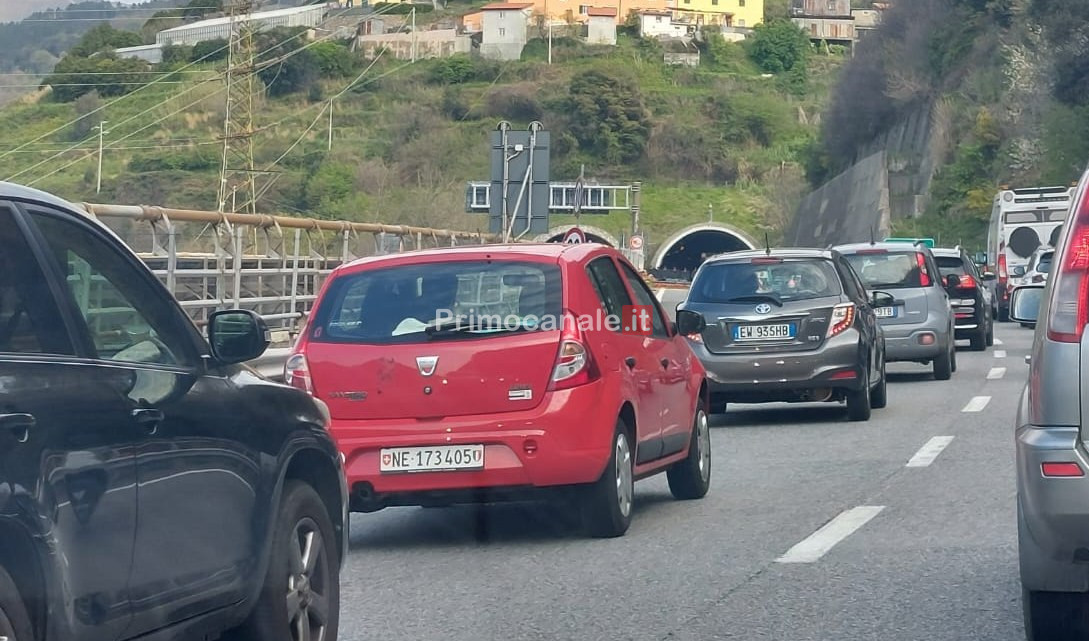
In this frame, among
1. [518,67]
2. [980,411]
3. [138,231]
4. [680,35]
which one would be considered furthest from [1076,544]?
[680,35]

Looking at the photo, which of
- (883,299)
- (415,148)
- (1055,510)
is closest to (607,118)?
(415,148)

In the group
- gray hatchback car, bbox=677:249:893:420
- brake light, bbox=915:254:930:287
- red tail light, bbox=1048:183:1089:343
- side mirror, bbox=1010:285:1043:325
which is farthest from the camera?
brake light, bbox=915:254:930:287

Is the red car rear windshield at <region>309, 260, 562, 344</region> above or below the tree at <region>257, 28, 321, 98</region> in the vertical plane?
below

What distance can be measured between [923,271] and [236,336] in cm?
1742

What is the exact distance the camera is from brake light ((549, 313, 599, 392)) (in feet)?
28.5

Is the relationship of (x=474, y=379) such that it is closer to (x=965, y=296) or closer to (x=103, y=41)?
(x=965, y=296)

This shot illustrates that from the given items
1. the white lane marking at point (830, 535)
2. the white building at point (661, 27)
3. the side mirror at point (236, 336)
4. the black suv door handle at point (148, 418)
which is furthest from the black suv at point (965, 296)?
the white building at point (661, 27)

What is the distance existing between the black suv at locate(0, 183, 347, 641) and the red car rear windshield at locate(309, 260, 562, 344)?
2.84m

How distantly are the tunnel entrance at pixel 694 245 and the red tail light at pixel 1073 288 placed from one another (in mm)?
95197

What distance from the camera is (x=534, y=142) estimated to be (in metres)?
29.5

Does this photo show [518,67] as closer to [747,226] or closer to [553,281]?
[747,226]

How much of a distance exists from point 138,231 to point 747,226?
106m

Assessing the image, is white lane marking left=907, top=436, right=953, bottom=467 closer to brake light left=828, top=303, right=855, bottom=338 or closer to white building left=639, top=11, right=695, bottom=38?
brake light left=828, top=303, right=855, bottom=338

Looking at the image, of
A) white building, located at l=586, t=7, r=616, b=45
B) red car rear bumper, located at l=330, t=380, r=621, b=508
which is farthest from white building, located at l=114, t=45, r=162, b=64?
red car rear bumper, located at l=330, t=380, r=621, b=508
